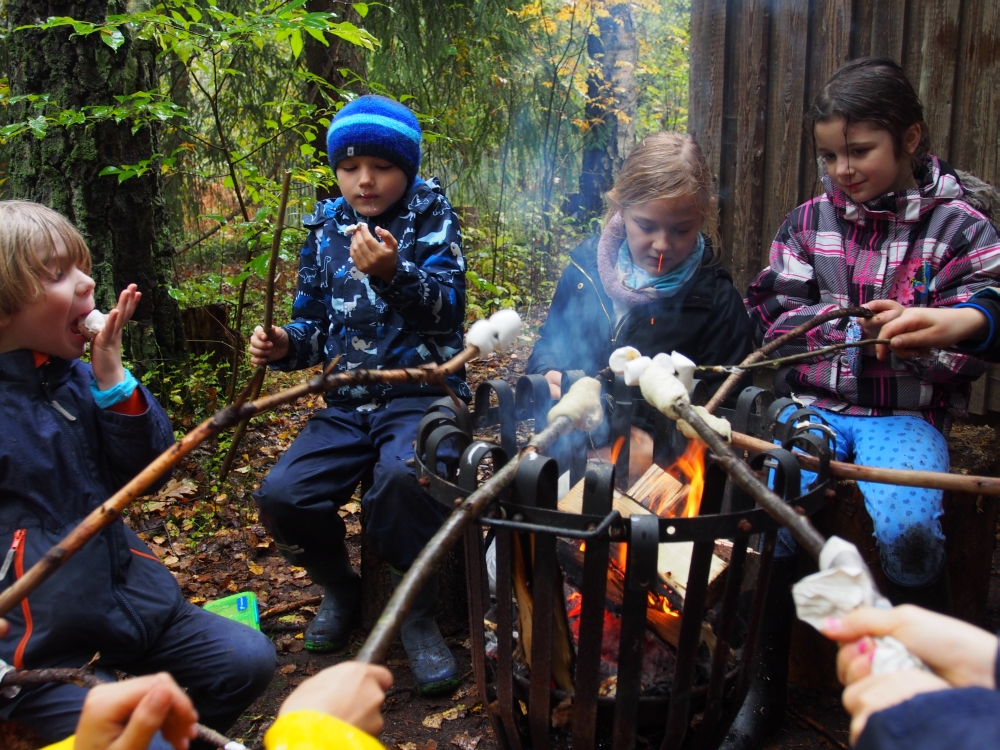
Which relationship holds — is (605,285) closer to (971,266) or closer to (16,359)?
(971,266)

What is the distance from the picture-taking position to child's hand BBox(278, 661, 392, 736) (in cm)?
100

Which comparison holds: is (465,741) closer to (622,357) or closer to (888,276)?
(622,357)

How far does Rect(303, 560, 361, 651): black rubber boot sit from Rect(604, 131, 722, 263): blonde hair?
186 centimetres

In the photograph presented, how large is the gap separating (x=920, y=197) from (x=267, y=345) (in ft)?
7.85

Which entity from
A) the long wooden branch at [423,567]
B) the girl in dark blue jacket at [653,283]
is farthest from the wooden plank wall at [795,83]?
the long wooden branch at [423,567]

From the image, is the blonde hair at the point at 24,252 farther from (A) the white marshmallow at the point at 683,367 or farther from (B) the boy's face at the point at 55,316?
(A) the white marshmallow at the point at 683,367

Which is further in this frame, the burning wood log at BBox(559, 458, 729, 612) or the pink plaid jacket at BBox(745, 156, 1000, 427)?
the pink plaid jacket at BBox(745, 156, 1000, 427)

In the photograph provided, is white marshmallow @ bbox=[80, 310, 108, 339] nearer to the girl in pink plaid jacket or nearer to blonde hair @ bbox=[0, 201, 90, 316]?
blonde hair @ bbox=[0, 201, 90, 316]

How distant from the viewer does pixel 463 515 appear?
132cm

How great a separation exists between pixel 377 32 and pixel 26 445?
4.93 m

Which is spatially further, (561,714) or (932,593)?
(932,593)

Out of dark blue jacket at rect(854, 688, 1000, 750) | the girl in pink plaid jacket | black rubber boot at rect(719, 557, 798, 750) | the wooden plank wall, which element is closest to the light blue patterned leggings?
the girl in pink plaid jacket

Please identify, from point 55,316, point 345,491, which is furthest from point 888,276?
point 55,316

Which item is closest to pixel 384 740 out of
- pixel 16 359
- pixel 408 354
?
pixel 408 354
